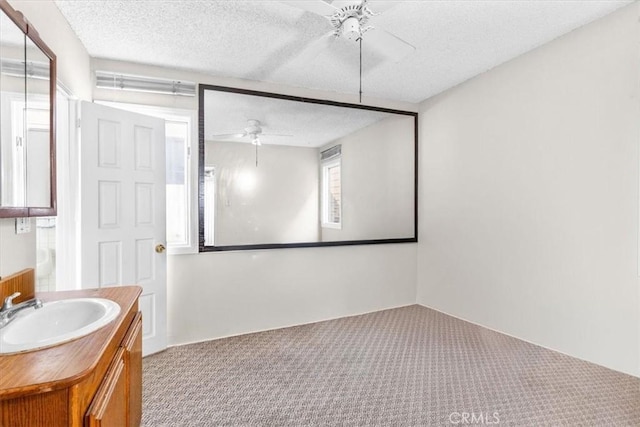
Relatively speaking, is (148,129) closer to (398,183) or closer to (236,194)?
(236,194)

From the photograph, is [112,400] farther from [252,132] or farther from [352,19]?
[252,132]

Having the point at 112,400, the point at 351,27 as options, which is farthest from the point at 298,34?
the point at 112,400

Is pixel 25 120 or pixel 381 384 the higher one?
pixel 25 120

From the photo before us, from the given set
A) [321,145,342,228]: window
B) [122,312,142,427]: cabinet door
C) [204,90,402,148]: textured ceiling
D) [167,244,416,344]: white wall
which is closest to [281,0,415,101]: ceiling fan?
[204,90,402,148]: textured ceiling

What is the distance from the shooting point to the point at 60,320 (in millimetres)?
1422

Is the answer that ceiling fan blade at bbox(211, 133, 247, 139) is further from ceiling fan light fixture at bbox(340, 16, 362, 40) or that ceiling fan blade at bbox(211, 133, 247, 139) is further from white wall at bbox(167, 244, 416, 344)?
ceiling fan light fixture at bbox(340, 16, 362, 40)

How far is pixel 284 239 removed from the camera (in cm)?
357

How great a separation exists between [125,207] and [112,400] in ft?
6.29

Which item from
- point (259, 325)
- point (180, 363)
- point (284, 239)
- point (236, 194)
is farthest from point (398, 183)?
point (180, 363)

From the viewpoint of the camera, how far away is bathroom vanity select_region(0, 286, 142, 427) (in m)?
0.83

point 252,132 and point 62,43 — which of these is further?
point 252,132

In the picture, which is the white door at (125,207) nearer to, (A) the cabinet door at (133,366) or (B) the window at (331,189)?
(A) the cabinet door at (133,366)

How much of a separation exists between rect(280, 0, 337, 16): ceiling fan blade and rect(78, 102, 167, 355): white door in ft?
5.65

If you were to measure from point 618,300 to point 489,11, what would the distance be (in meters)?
2.22
